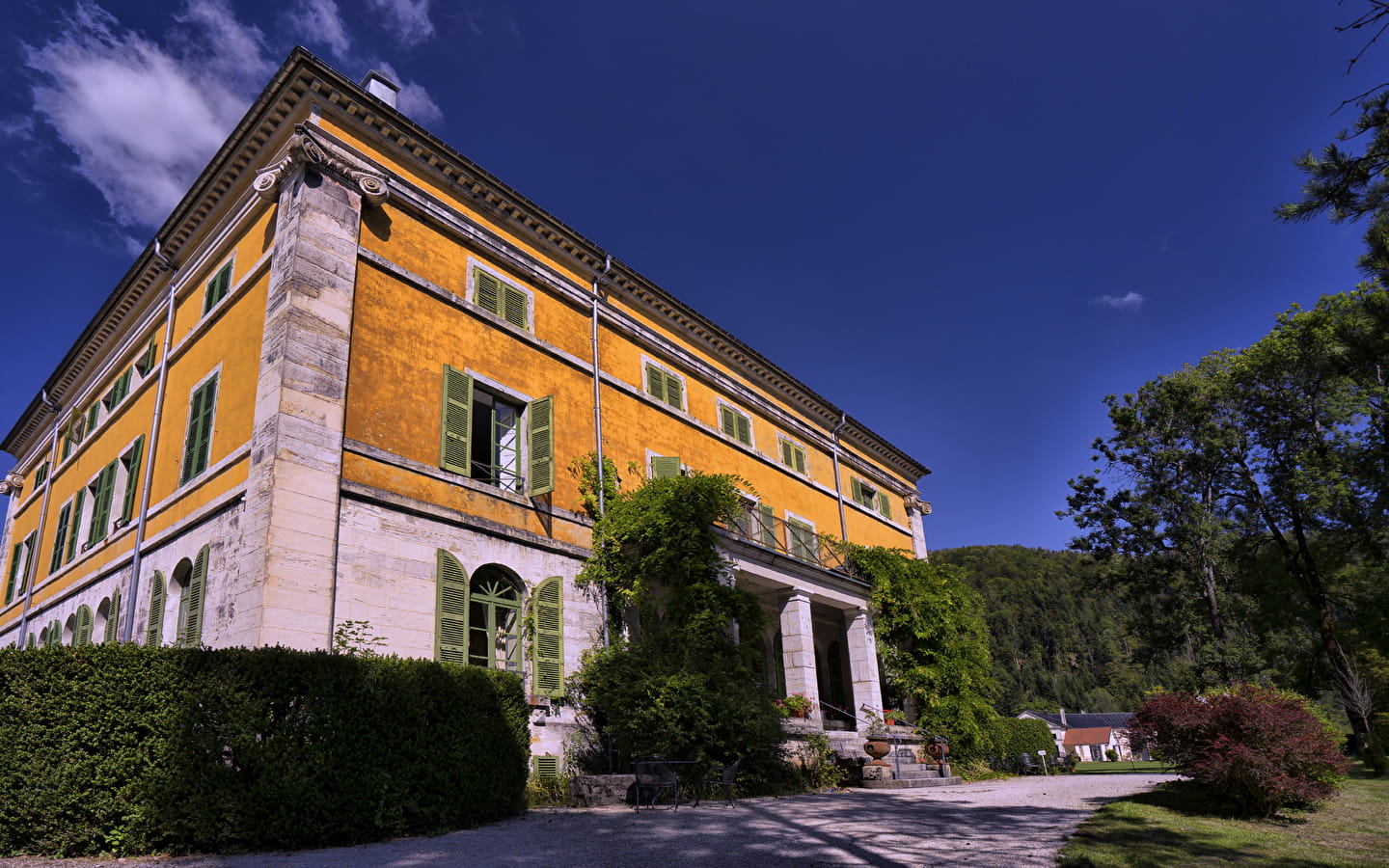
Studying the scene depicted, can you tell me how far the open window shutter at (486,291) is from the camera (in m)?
14.6

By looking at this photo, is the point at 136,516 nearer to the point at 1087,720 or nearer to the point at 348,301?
the point at 348,301

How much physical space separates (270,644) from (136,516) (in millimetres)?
7038

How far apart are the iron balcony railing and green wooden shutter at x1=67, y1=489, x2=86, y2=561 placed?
1435 centimetres

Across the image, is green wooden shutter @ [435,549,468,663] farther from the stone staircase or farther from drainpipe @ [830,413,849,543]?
drainpipe @ [830,413,849,543]

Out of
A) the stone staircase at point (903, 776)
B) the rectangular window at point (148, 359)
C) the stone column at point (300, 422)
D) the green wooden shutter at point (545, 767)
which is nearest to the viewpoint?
the stone column at point (300, 422)

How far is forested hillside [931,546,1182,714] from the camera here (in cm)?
9969

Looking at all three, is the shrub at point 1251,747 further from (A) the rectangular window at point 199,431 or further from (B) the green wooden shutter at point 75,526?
(B) the green wooden shutter at point 75,526

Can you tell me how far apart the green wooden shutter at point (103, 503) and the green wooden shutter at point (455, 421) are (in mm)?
8270

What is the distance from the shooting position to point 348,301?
1213cm

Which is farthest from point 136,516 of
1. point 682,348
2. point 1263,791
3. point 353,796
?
point 1263,791

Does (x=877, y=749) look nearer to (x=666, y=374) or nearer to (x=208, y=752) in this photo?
(x=666, y=374)

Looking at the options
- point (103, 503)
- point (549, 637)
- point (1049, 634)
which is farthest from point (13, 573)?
point (1049, 634)

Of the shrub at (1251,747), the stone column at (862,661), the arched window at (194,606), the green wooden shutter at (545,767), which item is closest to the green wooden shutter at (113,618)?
the arched window at (194,606)

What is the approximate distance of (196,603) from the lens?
11469 mm
